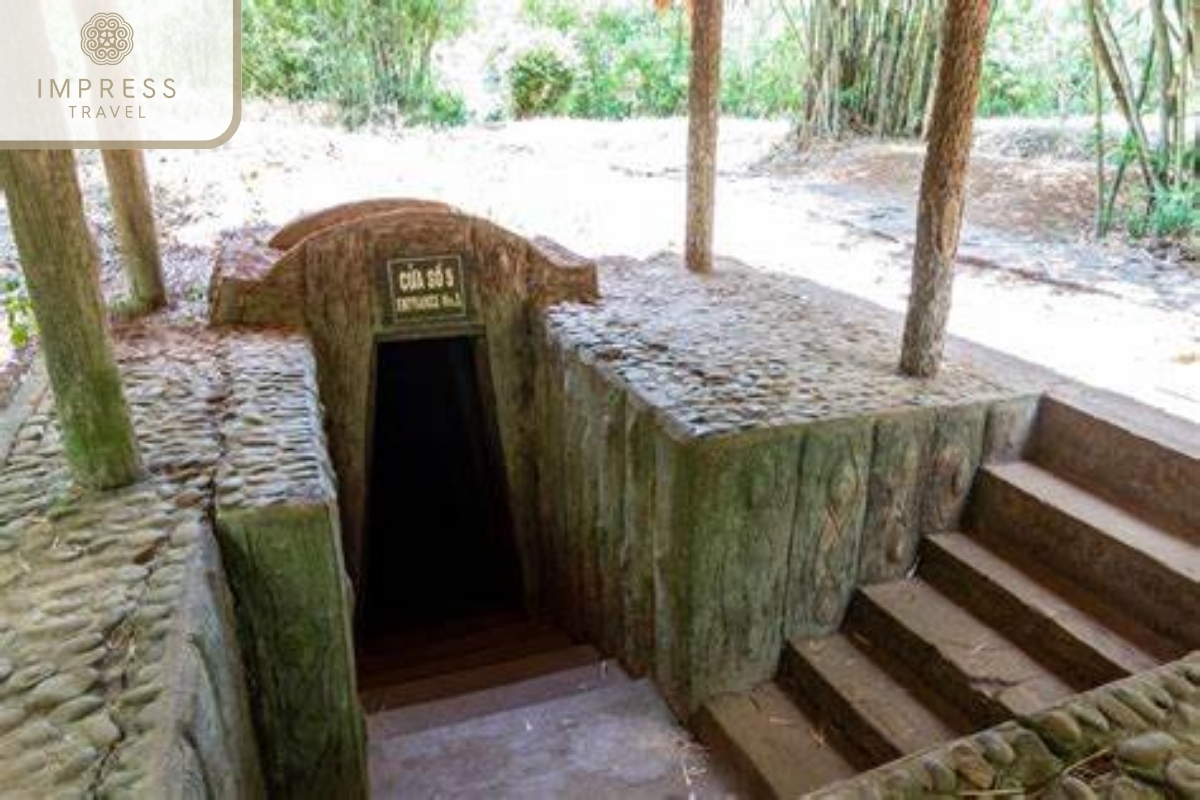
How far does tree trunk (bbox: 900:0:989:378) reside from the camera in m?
2.91

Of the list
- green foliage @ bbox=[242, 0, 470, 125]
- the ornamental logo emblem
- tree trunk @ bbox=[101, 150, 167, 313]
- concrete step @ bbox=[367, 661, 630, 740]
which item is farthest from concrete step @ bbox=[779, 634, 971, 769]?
green foliage @ bbox=[242, 0, 470, 125]

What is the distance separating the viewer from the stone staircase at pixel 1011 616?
264cm

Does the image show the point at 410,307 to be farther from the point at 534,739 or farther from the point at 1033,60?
the point at 1033,60

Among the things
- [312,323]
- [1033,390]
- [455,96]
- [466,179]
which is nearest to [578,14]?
[455,96]

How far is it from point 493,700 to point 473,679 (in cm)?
38

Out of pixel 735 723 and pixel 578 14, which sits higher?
pixel 578 14

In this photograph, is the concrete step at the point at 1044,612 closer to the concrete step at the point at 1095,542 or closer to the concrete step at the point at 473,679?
the concrete step at the point at 1095,542

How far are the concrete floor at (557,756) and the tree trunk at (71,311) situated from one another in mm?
1387

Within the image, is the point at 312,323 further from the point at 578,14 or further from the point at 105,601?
the point at 578,14

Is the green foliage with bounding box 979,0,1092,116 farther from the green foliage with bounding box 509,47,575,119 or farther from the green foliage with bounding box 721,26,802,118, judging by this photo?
the green foliage with bounding box 509,47,575,119

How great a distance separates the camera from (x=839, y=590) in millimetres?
3113

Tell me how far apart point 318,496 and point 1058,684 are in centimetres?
223

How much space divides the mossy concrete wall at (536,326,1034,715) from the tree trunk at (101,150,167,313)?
2.27 m
